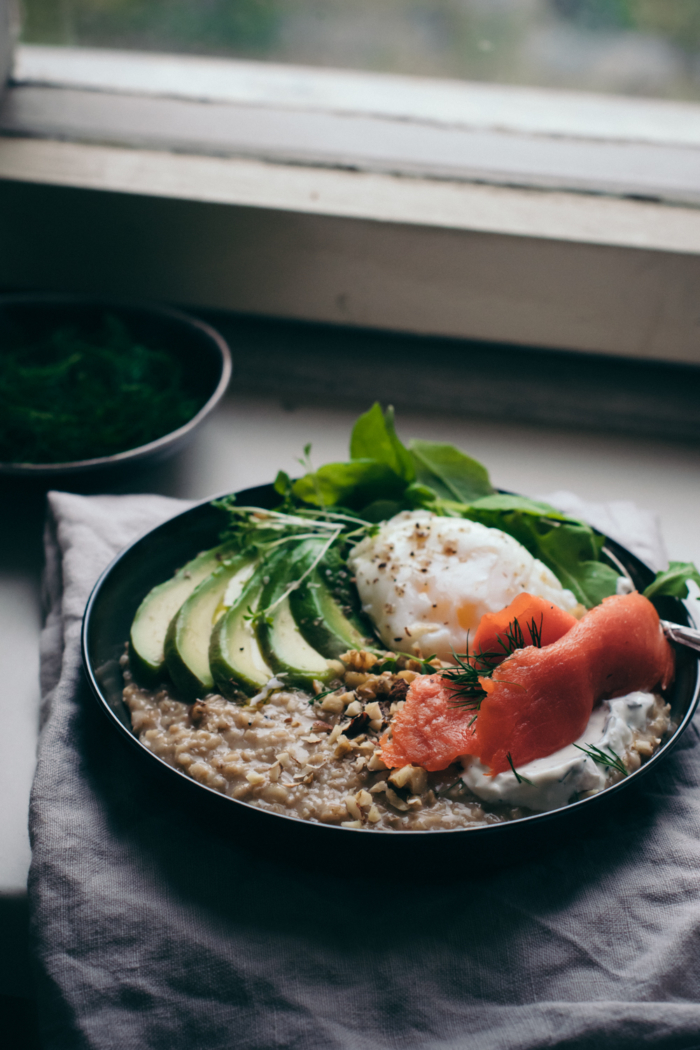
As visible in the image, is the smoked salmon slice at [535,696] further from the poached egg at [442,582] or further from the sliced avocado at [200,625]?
the sliced avocado at [200,625]

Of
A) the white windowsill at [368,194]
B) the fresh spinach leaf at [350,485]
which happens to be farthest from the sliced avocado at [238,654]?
the white windowsill at [368,194]

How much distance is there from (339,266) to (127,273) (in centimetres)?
59

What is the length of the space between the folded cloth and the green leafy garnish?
791 mm

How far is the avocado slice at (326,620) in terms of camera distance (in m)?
1.36

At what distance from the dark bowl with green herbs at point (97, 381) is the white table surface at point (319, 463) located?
0.31 feet

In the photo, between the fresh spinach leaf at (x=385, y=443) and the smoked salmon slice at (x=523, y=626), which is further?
the fresh spinach leaf at (x=385, y=443)

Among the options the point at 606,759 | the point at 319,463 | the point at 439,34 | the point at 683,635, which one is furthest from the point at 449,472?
the point at 439,34

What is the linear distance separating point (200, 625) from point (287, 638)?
143 mm

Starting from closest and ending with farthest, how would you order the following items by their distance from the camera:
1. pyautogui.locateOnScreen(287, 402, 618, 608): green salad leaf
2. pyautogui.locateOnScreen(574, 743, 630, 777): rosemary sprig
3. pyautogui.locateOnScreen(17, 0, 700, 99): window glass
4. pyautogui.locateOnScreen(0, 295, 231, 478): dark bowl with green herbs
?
pyautogui.locateOnScreen(574, 743, 630, 777): rosemary sprig < pyautogui.locateOnScreen(287, 402, 618, 608): green salad leaf < pyautogui.locateOnScreen(0, 295, 231, 478): dark bowl with green herbs < pyautogui.locateOnScreen(17, 0, 700, 99): window glass

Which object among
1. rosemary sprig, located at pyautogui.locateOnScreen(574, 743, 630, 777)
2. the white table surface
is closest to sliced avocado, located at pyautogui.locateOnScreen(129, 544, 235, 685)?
the white table surface

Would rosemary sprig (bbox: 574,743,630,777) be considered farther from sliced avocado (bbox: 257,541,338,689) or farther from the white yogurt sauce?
sliced avocado (bbox: 257,541,338,689)

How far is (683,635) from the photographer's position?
4.12ft

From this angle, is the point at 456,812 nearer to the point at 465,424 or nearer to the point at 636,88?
the point at 465,424

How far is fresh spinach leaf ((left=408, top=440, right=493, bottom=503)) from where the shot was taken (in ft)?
5.43
